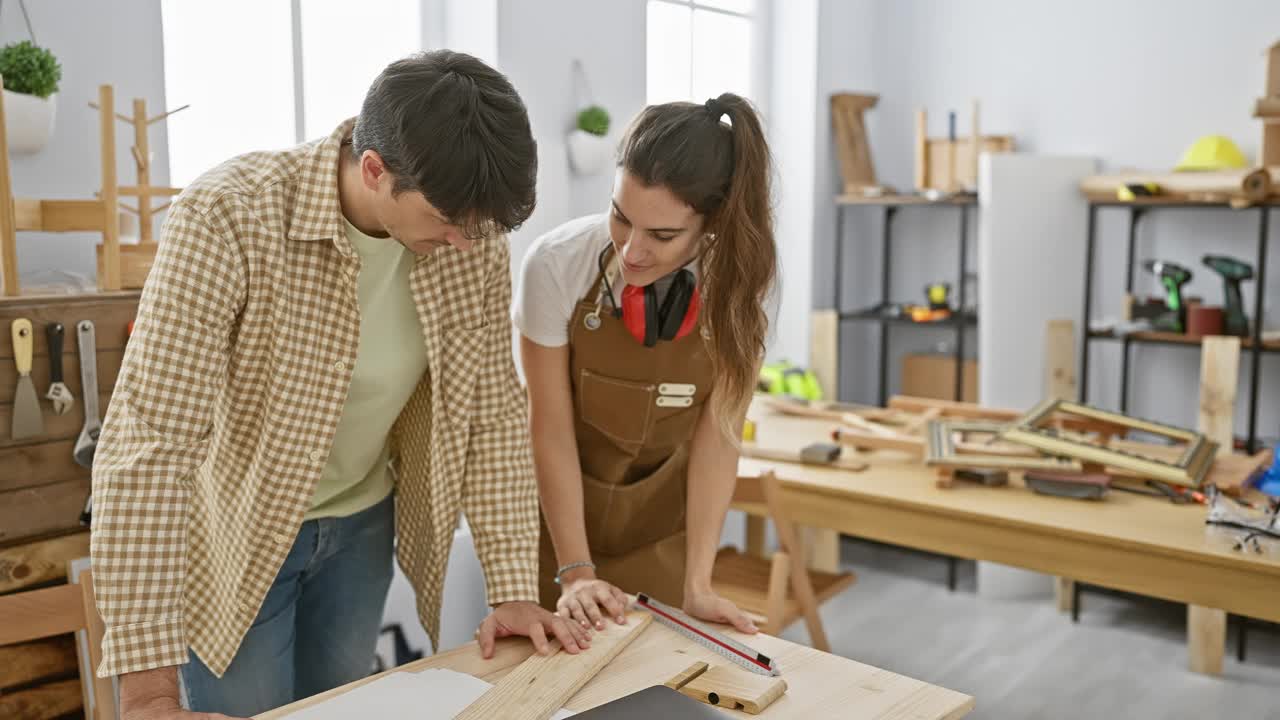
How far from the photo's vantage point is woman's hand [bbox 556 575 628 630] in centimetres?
151

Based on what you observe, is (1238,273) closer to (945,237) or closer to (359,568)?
(945,237)

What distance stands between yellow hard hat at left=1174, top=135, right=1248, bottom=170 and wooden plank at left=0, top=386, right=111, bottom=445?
369 cm

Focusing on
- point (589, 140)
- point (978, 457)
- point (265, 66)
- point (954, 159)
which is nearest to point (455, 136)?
point (978, 457)

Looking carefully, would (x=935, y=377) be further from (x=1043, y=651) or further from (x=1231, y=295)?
(x=1043, y=651)

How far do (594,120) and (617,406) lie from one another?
5.94 feet

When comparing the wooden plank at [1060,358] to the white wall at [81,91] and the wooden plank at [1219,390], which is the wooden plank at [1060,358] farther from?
the white wall at [81,91]

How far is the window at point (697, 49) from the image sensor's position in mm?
4066

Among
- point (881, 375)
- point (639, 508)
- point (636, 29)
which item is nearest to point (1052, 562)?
point (639, 508)

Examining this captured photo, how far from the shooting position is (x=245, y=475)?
1417 millimetres

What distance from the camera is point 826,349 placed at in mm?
4703

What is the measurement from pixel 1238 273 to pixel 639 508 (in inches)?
110

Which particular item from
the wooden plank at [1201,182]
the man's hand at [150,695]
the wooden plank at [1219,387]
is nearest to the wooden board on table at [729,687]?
the man's hand at [150,695]

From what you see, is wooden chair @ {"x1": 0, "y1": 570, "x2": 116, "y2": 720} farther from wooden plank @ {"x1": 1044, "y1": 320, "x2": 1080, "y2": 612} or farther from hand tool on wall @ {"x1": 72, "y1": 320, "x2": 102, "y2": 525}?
wooden plank @ {"x1": 1044, "y1": 320, "x2": 1080, "y2": 612}

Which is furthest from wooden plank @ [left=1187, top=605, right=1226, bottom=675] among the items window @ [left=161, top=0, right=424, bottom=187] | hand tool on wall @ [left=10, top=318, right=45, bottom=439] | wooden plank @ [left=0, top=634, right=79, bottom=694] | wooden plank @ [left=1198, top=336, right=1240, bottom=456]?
hand tool on wall @ [left=10, top=318, right=45, bottom=439]
